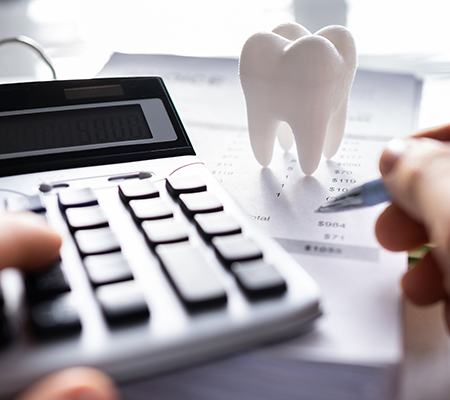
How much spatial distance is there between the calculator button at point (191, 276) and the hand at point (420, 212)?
94mm

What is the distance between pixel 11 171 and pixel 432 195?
255 mm

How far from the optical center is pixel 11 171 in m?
0.44

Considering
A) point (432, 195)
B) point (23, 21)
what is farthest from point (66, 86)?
point (23, 21)

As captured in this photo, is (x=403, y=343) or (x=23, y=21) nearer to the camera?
(x=403, y=343)

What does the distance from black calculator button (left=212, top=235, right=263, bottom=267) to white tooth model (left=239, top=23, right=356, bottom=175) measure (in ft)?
0.42

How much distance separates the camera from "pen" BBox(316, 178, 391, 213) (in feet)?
1.28

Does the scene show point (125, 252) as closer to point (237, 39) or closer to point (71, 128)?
point (71, 128)

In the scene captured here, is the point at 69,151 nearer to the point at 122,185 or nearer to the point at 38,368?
the point at 122,185

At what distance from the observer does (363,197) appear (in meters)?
0.40

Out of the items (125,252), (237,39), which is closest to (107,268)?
(125,252)

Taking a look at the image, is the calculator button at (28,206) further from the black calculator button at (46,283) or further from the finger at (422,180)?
the finger at (422,180)

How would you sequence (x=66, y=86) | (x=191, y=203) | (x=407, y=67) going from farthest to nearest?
(x=407, y=67), (x=66, y=86), (x=191, y=203)

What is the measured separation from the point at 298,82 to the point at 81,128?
0.14m

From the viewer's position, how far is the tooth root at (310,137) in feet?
1.49
